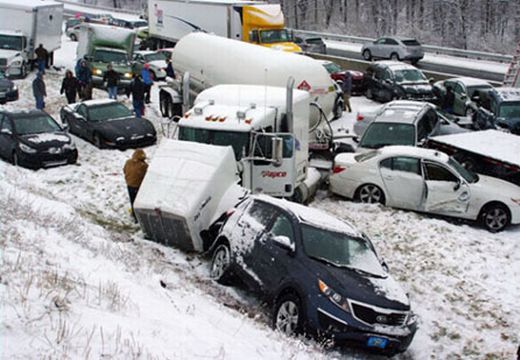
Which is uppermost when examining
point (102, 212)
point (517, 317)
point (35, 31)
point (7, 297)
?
point (35, 31)

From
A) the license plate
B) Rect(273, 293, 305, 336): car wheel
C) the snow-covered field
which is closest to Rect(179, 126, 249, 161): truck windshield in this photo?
the snow-covered field

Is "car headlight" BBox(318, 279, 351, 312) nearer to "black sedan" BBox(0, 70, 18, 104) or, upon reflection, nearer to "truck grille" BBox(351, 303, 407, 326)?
"truck grille" BBox(351, 303, 407, 326)

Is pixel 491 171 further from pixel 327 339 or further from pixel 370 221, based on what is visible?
pixel 327 339

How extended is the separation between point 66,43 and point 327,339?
42.6 m

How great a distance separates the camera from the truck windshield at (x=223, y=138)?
13.0 m

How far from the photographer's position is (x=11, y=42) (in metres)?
28.7

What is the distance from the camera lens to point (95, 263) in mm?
8336

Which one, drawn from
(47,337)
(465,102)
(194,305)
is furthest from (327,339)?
(465,102)

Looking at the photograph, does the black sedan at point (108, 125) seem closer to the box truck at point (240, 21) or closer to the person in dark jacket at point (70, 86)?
the person in dark jacket at point (70, 86)

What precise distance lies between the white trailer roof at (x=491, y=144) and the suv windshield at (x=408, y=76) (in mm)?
9035

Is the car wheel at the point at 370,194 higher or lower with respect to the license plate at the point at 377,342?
higher

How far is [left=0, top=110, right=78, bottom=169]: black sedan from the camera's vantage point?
1616 centimetres

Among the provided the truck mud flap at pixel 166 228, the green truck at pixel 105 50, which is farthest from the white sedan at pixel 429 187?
the green truck at pixel 105 50

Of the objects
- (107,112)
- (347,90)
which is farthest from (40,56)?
(347,90)
